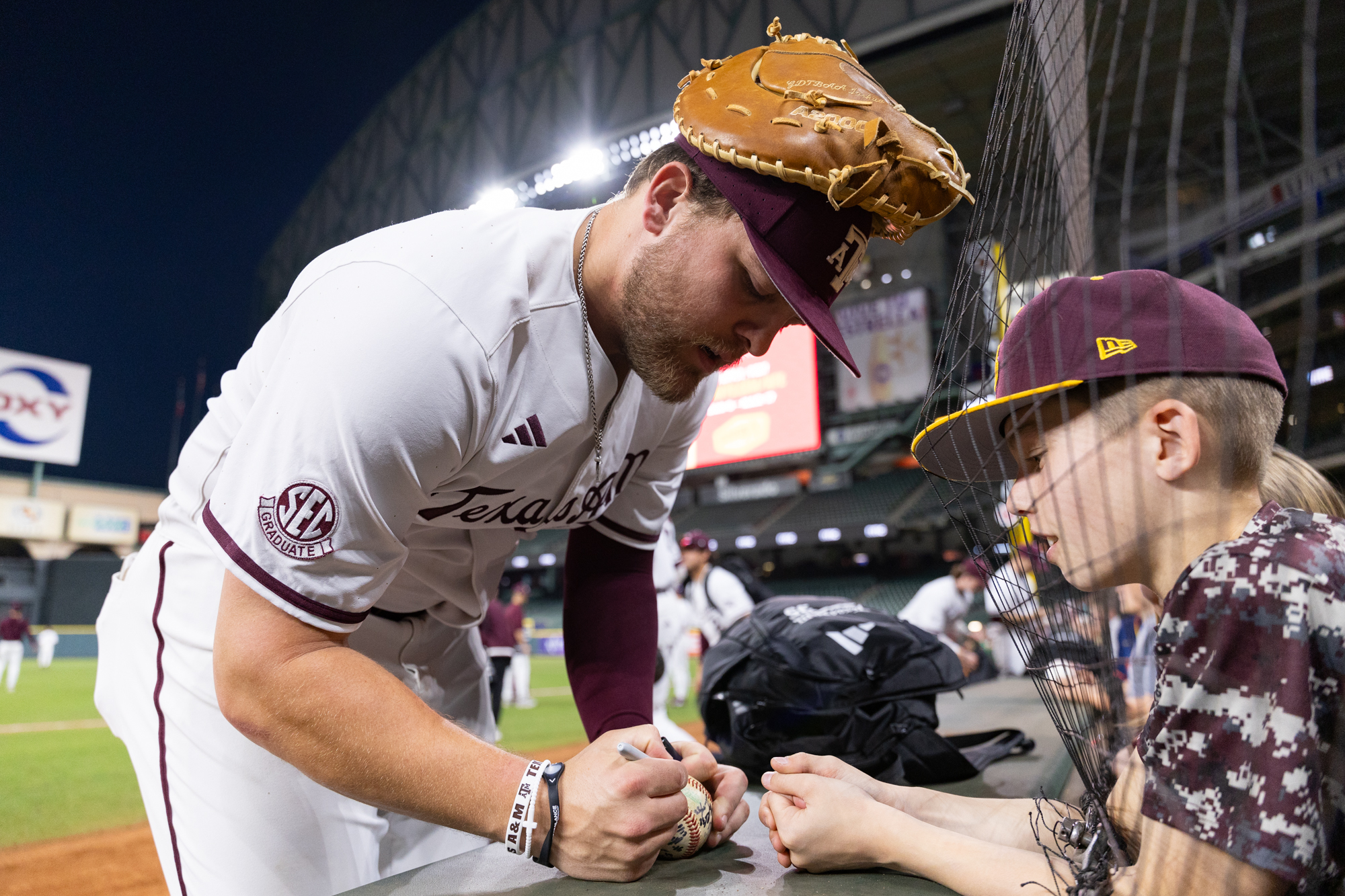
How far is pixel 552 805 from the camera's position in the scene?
0.90 meters

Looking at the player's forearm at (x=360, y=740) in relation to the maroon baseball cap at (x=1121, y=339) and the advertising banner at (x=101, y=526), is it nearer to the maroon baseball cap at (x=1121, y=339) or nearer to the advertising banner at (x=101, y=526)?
the maroon baseball cap at (x=1121, y=339)

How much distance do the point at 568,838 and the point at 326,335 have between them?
67 centimetres

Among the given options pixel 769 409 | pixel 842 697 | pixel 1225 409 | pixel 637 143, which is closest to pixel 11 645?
pixel 769 409

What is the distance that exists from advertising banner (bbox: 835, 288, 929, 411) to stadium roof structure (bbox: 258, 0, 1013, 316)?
7.83 meters

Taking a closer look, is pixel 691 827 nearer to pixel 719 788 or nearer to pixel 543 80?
pixel 719 788

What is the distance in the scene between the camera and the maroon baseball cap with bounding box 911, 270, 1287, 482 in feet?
2.76

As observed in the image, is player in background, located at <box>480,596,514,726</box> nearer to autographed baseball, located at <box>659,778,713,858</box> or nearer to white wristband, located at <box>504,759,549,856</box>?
autographed baseball, located at <box>659,778,713,858</box>

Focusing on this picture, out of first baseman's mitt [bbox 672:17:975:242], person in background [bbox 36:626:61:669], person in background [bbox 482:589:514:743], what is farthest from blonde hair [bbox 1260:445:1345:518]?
person in background [bbox 36:626:61:669]

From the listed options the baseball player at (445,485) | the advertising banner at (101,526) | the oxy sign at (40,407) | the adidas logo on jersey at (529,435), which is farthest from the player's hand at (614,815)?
the advertising banner at (101,526)

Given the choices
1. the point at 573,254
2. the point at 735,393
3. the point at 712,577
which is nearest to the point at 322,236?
Result: the point at 735,393

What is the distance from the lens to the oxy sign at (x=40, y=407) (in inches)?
703

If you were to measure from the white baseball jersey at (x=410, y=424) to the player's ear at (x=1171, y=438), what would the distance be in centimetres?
76

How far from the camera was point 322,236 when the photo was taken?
2150 centimetres

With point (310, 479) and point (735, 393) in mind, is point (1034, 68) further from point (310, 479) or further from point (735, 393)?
point (735, 393)
